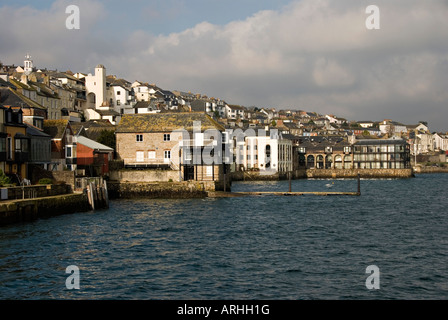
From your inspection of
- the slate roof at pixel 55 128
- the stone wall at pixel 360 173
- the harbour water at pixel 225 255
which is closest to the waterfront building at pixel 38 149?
the slate roof at pixel 55 128

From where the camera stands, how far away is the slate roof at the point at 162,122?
64.8 metres

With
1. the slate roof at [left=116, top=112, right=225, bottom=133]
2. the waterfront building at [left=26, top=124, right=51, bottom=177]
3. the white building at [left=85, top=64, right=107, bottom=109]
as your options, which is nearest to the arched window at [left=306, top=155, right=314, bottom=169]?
the white building at [left=85, top=64, right=107, bottom=109]

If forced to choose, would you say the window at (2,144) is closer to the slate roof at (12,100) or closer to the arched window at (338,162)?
the slate roof at (12,100)

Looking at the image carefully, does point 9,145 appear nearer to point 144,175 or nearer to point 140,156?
point 144,175

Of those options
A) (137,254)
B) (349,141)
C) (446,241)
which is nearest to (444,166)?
(349,141)

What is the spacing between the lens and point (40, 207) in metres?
39.7

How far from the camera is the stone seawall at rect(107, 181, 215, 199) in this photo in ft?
194

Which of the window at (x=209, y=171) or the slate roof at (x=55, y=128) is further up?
the slate roof at (x=55, y=128)

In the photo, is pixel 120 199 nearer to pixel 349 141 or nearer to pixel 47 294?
pixel 47 294

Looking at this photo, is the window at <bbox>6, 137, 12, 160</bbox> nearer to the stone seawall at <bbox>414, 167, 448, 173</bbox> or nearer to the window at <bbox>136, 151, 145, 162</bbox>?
the window at <bbox>136, 151, 145, 162</bbox>

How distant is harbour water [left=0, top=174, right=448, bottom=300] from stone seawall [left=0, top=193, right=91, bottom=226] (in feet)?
3.00

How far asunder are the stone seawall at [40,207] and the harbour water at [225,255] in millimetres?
913

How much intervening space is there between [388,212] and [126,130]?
34.6 m

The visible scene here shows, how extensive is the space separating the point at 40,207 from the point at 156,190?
2049 centimetres
